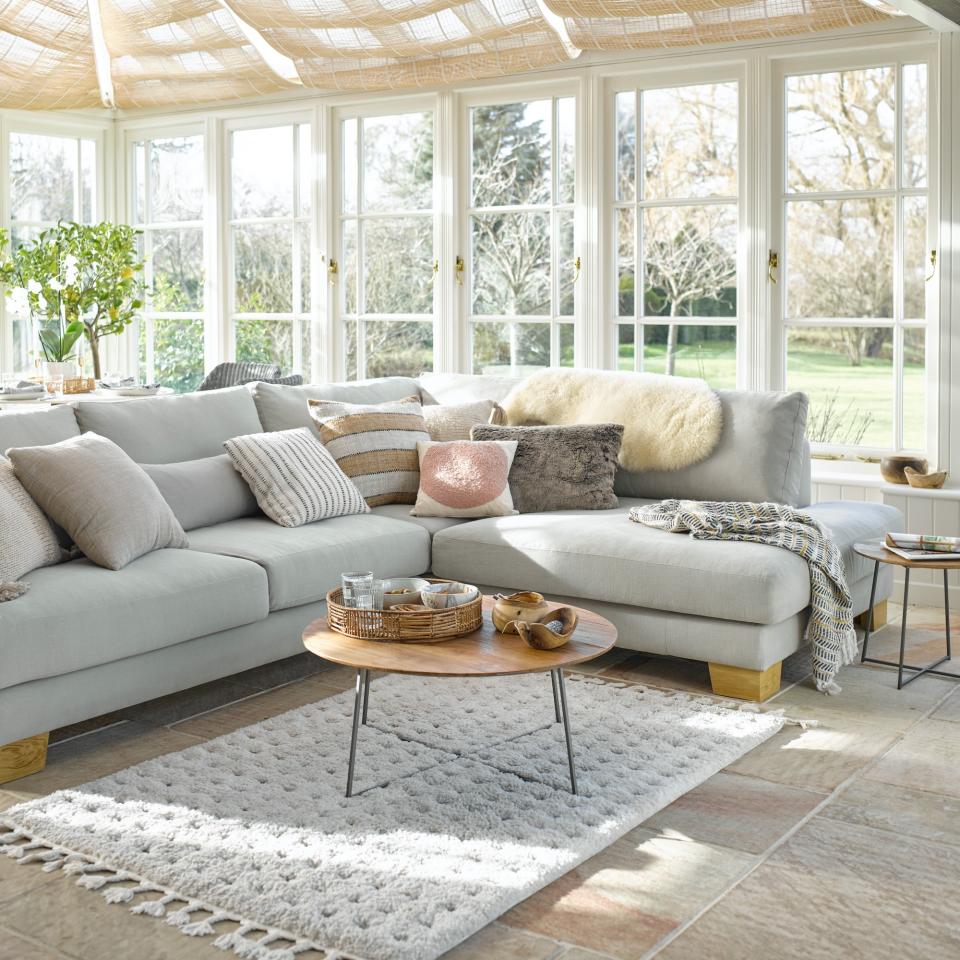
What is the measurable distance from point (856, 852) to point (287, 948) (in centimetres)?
122

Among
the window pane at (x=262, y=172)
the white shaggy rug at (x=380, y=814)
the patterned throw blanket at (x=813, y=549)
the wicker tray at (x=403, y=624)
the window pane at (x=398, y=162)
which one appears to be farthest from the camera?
the window pane at (x=262, y=172)

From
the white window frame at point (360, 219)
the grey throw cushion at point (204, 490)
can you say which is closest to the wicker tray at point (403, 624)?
the grey throw cushion at point (204, 490)

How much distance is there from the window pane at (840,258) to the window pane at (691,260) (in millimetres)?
266

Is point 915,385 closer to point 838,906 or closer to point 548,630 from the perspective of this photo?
point 548,630

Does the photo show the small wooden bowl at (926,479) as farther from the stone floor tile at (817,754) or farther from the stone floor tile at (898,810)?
the stone floor tile at (898,810)

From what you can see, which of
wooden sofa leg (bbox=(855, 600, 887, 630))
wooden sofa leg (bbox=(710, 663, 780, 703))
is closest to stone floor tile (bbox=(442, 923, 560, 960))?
wooden sofa leg (bbox=(710, 663, 780, 703))

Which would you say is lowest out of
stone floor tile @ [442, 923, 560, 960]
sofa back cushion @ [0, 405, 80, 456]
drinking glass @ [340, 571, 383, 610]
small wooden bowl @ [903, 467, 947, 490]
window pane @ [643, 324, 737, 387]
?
stone floor tile @ [442, 923, 560, 960]

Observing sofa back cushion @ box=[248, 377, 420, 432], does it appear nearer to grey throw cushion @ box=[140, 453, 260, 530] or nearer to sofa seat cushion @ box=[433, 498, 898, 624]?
grey throw cushion @ box=[140, 453, 260, 530]

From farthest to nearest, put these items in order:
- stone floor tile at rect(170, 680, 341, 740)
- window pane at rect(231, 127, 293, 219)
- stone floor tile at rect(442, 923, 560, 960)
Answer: window pane at rect(231, 127, 293, 219), stone floor tile at rect(170, 680, 341, 740), stone floor tile at rect(442, 923, 560, 960)

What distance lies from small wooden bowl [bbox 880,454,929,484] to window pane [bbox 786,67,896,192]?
1108 mm

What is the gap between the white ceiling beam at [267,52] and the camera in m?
5.78

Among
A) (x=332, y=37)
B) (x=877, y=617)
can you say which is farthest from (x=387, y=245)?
(x=877, y=617)

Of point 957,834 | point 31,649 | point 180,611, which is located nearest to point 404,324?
point 180,611

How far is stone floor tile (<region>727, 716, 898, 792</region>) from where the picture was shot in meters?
3.10
